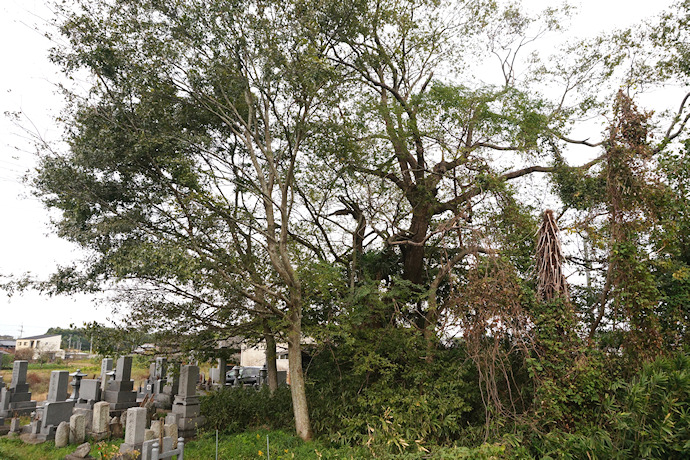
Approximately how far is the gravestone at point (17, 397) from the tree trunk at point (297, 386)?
309 inches

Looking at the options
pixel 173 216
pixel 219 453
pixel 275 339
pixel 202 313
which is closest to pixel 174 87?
pixel 173 216

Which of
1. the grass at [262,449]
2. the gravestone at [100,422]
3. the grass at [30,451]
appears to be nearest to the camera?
the grass at [262,449]

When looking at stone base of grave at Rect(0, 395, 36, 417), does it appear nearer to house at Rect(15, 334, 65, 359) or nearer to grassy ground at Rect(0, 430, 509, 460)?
grassy ground at Rect(0, 430, 509, 460)

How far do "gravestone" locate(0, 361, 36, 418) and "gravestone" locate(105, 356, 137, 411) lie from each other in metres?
2.18

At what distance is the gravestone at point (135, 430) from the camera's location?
23.9 ft

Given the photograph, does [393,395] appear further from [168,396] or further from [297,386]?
[168,396]

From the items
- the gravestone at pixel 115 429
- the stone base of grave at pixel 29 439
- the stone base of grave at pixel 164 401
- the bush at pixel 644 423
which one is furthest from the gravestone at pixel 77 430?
the bush at pixel 644 423

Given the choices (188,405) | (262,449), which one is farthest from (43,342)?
(262,449)

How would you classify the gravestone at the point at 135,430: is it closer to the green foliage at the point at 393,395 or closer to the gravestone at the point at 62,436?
the gravestone at the point at 62,436

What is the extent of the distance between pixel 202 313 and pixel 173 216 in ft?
7.52

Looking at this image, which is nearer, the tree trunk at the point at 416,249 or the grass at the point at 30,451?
the grass at the point at 30,451

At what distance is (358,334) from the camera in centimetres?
1016

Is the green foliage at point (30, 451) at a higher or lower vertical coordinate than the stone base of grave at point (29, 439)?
lower

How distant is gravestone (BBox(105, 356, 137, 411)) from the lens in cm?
1143
